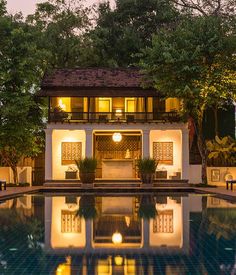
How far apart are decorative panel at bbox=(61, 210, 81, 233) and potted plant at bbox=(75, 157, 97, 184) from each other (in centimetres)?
1140

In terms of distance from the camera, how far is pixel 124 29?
3694cm

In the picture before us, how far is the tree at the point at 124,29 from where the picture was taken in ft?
119

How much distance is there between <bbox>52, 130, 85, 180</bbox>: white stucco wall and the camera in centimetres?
2903

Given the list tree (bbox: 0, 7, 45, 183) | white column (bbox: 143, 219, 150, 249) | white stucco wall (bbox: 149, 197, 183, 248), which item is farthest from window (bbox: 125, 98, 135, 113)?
white column (bbox: 143, 219, 150, 249)

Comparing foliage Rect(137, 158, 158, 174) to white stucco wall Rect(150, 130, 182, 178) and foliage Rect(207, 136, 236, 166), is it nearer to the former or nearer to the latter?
white stucco wall Rect(150, 130, 182, 178)

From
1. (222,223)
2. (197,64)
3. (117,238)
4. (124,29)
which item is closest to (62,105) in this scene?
(197,64)

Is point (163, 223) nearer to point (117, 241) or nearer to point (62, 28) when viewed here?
point (117, 241)

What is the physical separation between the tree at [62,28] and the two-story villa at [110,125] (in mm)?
5464

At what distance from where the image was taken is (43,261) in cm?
757

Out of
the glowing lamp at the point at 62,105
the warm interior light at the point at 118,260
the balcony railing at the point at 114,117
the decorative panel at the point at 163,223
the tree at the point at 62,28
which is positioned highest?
the tree at the point at 62,28

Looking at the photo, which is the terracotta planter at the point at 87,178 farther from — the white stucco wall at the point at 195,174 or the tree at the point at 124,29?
the tree at the point at 124,29

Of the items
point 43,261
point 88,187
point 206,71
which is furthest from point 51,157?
point 43,261

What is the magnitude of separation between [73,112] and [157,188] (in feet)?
20.3

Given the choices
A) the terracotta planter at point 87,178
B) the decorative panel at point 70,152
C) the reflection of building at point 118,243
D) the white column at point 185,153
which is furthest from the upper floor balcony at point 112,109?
the reflection of building at point 118,243
